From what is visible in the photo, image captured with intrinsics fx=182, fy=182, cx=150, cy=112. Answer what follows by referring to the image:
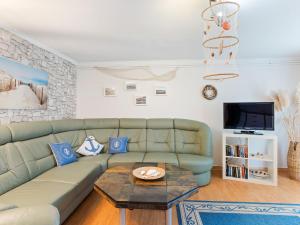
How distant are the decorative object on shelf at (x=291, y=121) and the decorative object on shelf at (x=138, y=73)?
2.04 meters

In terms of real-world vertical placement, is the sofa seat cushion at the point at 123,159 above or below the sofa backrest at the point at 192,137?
below

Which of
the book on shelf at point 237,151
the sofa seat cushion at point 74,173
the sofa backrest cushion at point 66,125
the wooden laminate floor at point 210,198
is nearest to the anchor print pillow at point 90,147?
the sofa backrest cushion at point 66,125

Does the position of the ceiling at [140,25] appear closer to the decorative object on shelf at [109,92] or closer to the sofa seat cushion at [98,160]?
the decorative object on shelf at [109,92]

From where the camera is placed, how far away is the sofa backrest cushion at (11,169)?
187cm

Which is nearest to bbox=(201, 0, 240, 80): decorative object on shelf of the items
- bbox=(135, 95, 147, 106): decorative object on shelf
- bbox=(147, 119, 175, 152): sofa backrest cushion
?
bbox=(147, 119, 175, 152): sofa backrest cushion

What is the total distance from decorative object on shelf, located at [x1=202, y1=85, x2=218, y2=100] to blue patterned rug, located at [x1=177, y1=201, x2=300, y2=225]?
2.05m

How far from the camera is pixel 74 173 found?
232 cm

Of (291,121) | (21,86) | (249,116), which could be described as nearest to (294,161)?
(291,121)

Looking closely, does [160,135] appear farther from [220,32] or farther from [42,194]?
[42,194]

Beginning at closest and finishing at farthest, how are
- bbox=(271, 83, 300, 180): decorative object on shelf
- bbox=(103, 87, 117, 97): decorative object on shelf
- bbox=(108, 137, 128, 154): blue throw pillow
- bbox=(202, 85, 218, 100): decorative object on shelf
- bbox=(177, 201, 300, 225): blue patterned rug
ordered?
bbox=(177, 201, 300, 225): blue patterned rug → bbox=(271, 83, 300, 180): decorative object on shelf → bbox=(108, 137, 128, 154): blue throw pillow → bbox=(202, 85, 218, 100): decorative object on shelf → bbox=(103, 87, 117, 97): decorative object on shelf

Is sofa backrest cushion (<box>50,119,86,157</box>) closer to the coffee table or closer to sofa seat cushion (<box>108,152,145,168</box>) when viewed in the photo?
sofa seat cushion (<box>108,152,145,168</box>)

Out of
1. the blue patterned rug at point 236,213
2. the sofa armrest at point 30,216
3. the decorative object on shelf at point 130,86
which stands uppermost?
the decorative object on shelf at point 130,86

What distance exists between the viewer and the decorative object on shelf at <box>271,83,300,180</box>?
3215mm

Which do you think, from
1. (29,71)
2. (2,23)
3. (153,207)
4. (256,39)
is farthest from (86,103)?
(256,39)
